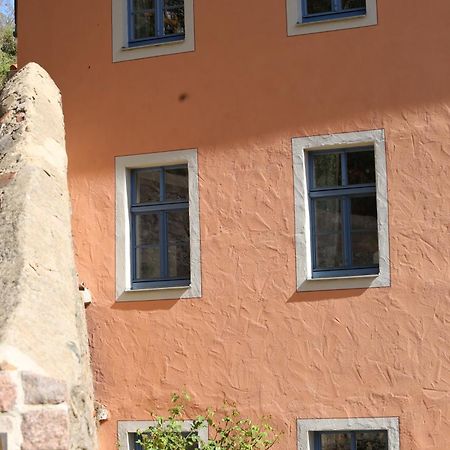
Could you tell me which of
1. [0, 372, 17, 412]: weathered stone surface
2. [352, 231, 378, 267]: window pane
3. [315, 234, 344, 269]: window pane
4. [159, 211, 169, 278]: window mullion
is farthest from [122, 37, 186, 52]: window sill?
[0, 372, 17, 412]: weathered stone surface

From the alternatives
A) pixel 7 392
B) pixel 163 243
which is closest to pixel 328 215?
pixel 163 243

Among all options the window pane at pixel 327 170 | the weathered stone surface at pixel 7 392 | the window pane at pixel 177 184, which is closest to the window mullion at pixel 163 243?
the window pane at pixel 177 184

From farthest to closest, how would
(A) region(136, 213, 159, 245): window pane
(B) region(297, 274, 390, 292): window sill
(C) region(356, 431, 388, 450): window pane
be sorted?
(A) region(136, 213, 159, 245): window pane → (B) region(297, 274, 390, 292): window sill → (C) region(356, 431, 388, 450): window pane

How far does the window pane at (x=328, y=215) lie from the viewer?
45.3ft

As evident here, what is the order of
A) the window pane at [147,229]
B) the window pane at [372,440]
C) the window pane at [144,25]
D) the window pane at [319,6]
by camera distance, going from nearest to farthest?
the window pane at [372,440] < the window pane at [319,6] < the window pane at [147,229] < the window pane at [144,25]

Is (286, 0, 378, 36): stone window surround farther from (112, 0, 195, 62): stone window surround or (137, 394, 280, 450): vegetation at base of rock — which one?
(137, 394, 280, 450): vegetation at base of rock

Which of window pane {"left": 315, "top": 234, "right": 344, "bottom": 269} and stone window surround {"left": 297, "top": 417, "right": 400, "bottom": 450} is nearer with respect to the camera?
stone window surround {"left": 297, "top": 417, "right": 400, "bottom": 450}

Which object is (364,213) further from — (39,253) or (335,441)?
(39,253)

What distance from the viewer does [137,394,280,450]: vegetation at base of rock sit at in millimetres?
13305

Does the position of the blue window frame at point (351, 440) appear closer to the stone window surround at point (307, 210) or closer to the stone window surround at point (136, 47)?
the stone window surround at point (307, 210)

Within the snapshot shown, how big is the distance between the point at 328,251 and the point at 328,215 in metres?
0.38

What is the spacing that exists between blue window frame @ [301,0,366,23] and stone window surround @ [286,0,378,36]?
0.08 metres

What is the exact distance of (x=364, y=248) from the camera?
1371 cm

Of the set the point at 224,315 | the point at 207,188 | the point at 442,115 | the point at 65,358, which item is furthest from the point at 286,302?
the point at 65,358
